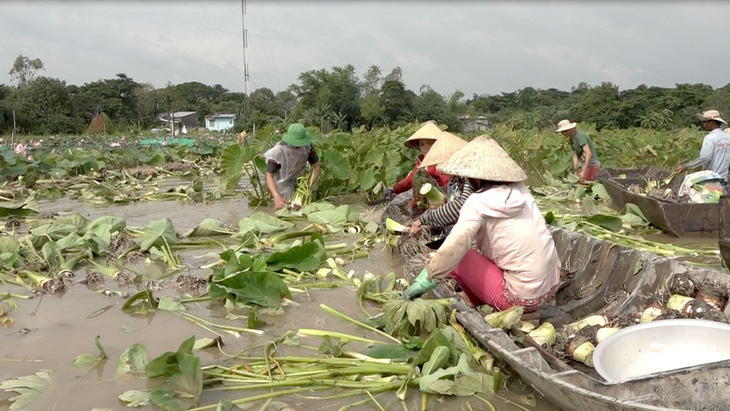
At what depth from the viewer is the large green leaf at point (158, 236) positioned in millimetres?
5141

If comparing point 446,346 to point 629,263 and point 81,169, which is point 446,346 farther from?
point 81,169

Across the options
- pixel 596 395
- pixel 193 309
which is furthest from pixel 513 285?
pixel 193 309

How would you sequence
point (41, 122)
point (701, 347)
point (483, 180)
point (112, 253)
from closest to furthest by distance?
point (701, 347), point (483, 180), point (112, 253), point (41, 122)

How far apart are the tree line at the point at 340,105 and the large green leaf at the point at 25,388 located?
3014 centimetres

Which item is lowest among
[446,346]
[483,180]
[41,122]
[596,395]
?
[41,122]

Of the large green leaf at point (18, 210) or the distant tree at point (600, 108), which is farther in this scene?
the distant tree at point (600, 108)

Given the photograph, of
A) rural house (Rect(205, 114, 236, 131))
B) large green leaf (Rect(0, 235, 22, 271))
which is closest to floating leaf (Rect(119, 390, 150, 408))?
large green leaf (Rect(0, 235, 22, 271))

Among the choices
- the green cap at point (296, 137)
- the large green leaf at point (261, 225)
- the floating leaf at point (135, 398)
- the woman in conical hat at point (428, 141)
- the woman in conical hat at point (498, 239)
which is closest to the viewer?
the floating leaf at point (135, 398)

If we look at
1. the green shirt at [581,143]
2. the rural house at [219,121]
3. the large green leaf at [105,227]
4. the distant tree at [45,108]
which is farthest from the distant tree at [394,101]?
the large green leaf at [105,227]

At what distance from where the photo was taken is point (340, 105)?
49594mm

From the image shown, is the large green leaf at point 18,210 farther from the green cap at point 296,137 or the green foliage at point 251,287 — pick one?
the green foliage at point 251,287

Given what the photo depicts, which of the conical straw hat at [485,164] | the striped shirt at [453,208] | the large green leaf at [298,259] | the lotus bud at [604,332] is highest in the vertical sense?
the conical straw hat at [485,164]

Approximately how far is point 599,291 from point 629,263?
0.82ft

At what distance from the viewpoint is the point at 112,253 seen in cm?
514
